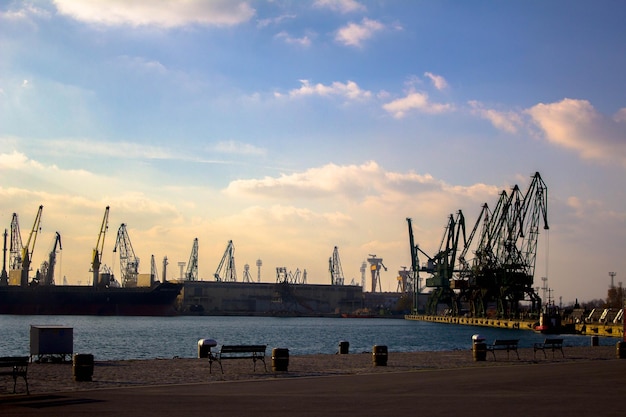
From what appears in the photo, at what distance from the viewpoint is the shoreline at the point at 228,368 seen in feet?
Result: 79.3

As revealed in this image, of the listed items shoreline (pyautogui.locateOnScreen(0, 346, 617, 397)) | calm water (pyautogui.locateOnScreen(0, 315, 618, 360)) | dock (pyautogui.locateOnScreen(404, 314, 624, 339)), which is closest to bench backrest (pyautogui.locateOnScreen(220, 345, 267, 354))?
shoreline (pyautogui.locateOnScreen(0, 346, 617, 397))

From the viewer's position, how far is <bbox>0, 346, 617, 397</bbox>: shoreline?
24172mm

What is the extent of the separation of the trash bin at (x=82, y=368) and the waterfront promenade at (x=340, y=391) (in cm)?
38

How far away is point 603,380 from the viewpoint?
25656mm

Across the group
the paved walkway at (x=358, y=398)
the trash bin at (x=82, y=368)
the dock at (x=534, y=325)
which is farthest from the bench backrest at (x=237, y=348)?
the dock at (x=534, y=325)

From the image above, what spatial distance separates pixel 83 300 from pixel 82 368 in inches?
6470

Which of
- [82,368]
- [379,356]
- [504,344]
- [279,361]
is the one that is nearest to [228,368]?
[279,361]

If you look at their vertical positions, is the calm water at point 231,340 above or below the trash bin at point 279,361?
below

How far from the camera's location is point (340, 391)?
72.5 ft

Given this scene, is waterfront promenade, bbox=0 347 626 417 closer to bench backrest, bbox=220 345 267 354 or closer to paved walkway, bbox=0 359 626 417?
paved walkway, bbox=0 359 626 417

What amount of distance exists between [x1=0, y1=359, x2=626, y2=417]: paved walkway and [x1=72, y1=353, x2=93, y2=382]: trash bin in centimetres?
300

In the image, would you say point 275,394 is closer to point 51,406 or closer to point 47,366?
point 51,406

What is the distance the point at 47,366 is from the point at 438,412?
18.9 metres

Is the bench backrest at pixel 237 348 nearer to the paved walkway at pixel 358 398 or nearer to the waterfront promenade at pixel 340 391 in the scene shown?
the waterfront promenade at pixel 340 391
